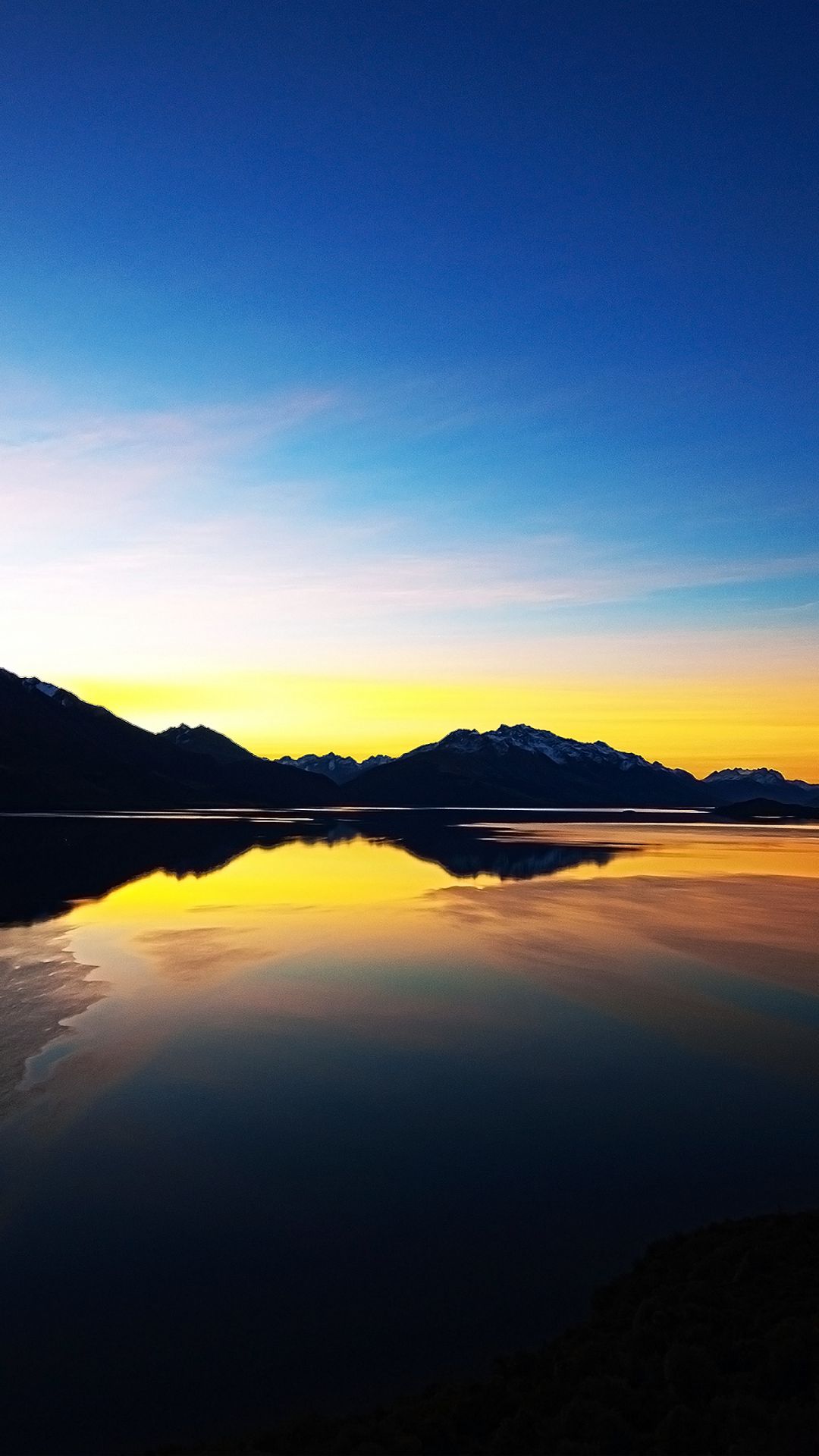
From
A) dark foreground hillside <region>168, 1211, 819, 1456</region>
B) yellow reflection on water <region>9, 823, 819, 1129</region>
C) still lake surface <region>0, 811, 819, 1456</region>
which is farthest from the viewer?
yellow reflection on water <region>9, 823, 819, 1129</region>

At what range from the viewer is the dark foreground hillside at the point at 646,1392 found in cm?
708

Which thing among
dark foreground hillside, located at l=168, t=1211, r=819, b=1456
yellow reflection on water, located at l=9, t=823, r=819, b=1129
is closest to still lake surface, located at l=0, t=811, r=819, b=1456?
yellow reflection on water, located at l=9, t=823, r=819, b=1129

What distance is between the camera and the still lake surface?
9.15 m

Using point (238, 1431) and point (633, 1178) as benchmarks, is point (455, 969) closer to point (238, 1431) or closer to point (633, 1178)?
point (633, 1178)

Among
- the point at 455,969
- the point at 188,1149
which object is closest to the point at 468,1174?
the point at 188,1149

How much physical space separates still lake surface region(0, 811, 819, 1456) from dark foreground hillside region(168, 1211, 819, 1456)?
68cm

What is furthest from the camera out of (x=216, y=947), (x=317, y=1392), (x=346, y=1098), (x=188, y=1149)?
(x=216, y=947)

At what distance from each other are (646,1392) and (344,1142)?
7.73m

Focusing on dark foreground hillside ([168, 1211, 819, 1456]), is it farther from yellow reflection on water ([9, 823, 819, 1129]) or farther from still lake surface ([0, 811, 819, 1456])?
yellow reflection on water ([9, 823, 819, 1129])

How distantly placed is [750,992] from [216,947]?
65.4ft

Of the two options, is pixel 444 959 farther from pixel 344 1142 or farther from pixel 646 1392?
pixel 646 1392

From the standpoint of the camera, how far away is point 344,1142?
47.8 ft

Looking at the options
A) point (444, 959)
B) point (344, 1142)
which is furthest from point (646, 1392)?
point (444, 959)

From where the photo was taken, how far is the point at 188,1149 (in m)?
14.2
